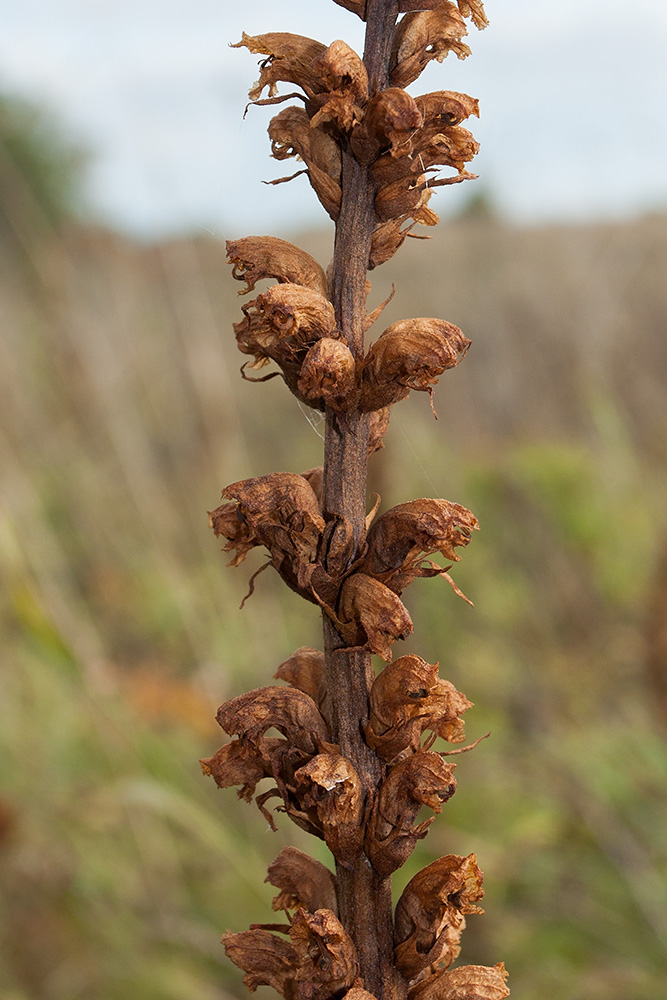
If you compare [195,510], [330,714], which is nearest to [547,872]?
[330,714]

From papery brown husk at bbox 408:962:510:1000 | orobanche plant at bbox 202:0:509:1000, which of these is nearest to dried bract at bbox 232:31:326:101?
orobanche plant at bbox 202:0:509:1000

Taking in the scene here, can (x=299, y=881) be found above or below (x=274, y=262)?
below

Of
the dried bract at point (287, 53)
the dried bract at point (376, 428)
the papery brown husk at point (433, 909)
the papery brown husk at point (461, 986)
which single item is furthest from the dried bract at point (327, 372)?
the papery brown husk at point (461, 986)

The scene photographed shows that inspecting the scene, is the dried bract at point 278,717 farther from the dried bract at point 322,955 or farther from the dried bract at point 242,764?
the dried bract at point 322,955

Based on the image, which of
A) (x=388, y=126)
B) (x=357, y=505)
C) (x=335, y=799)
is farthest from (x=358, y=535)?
(x=388, y=126)

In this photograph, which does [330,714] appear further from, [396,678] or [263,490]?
[263,490]

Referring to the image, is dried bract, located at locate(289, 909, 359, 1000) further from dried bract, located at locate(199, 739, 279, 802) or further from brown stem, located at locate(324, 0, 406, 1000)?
dried bract, located at locate(199, 739, 279, 802)

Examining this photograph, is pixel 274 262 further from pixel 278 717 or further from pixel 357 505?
pixel 278 717
